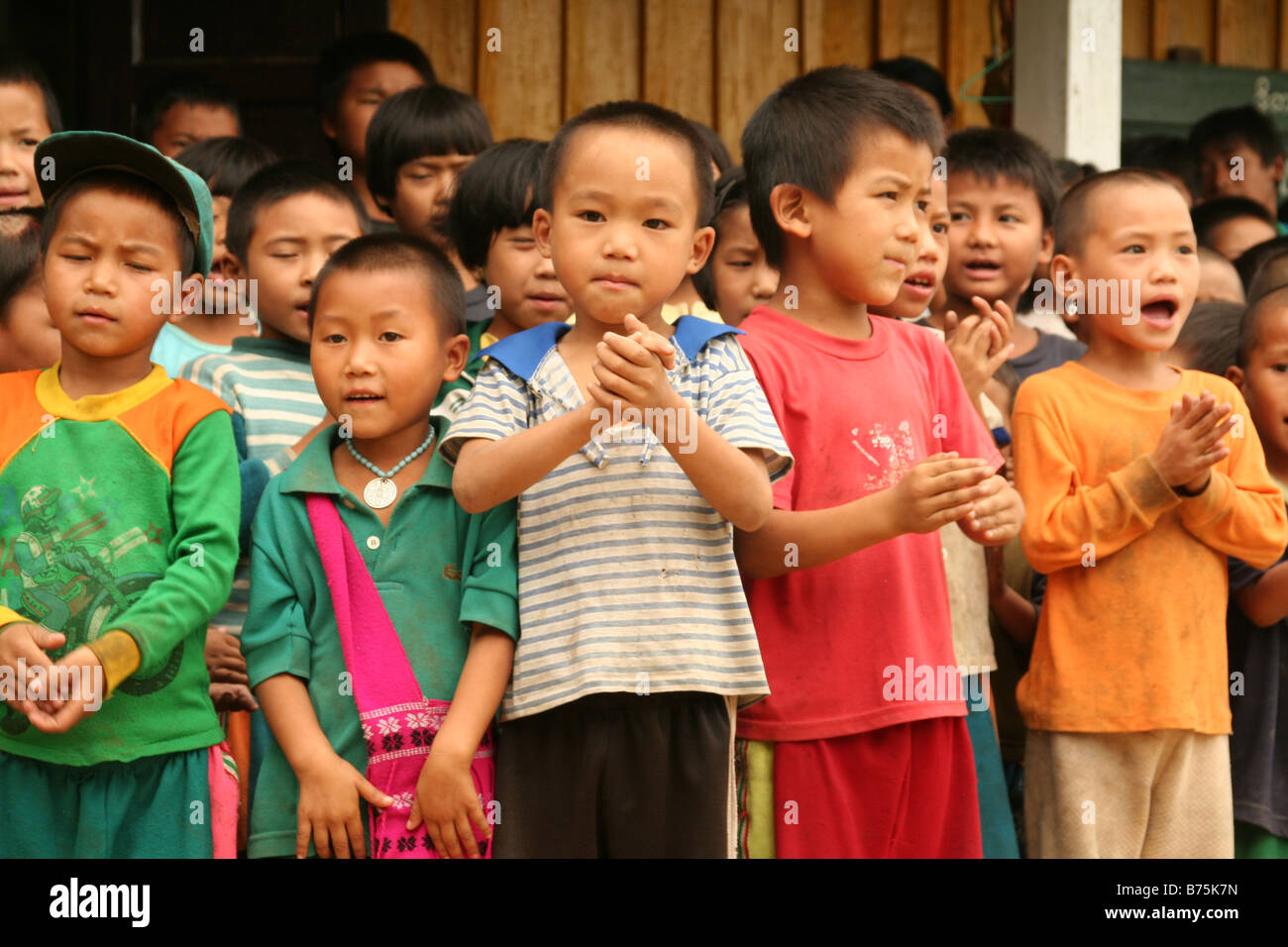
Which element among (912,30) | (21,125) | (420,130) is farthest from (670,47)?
(21,125)

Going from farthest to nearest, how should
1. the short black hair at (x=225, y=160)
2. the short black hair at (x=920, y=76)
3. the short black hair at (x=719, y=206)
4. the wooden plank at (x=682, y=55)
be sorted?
the wooden plank at (x=682, y=55) < the short black hair at (x=920, y=76) < the short black hair at (x=225, y=160) < the short black hair at (x=719, y=206)

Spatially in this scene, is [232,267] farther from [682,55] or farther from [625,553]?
[682,55]

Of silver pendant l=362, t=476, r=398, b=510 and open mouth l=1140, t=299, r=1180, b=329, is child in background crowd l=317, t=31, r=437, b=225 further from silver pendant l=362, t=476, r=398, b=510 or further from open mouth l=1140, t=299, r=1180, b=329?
open mouth l=1140, t=299, r=1180, b=329

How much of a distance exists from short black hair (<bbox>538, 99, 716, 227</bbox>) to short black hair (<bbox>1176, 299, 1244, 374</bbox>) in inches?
61.2

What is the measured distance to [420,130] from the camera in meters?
4.00

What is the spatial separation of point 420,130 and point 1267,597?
2.55 metres

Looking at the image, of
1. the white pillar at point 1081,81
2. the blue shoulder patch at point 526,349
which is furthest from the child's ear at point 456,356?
the white pillar at point 1081,81

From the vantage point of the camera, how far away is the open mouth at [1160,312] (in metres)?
2.93

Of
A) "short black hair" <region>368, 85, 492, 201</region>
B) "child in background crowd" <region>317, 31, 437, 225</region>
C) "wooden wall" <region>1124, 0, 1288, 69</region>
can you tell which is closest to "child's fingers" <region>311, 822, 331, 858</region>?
"short black hair" <region>368, 85, 492, 201</region>

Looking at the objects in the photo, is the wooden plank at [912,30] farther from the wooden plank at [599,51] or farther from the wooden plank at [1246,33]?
the wooden plank at [1246,33]

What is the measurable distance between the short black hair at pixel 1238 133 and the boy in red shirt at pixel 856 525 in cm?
399

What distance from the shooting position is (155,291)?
8.20ft

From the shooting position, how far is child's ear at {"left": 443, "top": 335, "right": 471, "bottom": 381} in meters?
2.61
